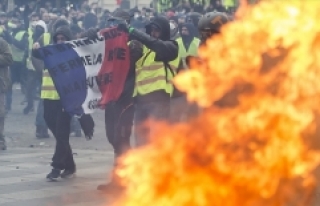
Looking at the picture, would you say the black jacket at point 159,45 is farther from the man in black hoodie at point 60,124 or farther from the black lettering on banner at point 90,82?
the man in black hoodie at point 60,124

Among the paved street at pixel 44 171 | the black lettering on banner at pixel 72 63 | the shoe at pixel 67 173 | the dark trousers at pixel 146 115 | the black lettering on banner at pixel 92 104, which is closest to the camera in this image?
the paved street at pixel 44 171

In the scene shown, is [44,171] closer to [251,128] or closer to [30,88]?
[251,128]

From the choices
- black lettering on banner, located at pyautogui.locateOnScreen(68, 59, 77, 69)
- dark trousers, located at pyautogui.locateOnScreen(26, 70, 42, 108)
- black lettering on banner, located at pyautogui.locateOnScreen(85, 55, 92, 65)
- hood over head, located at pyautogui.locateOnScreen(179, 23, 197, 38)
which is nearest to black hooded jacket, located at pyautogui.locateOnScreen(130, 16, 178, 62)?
black lettering on banner, located at pyautogui.locateOnScreen(85, 55, 92, 65)

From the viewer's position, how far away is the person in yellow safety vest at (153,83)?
9.09 m

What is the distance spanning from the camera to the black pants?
9398 millimetres

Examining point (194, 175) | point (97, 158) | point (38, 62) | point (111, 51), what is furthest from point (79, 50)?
point (38, 62)

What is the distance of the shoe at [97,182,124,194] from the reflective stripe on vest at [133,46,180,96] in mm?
1040

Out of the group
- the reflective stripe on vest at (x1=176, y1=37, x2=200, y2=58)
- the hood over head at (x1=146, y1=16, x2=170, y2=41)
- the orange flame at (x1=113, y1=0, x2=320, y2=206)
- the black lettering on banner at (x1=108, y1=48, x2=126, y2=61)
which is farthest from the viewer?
the reflective stripe on vest at (x1=176, y1=37, x2=200, y2=58)

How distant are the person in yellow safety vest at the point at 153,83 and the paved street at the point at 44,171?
95 cm

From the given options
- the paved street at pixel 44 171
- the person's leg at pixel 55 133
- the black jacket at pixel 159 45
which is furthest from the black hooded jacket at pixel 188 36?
the black jacket at pixel 159 45

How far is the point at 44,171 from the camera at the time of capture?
425 inches

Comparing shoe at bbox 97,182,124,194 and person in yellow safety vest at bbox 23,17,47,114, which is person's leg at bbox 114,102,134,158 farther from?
person in yellow safety vest at bbox 23,17,47,114

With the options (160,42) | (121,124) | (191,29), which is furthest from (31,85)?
(160,42)

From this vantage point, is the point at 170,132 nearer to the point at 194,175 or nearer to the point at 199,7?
the point at 194,175
